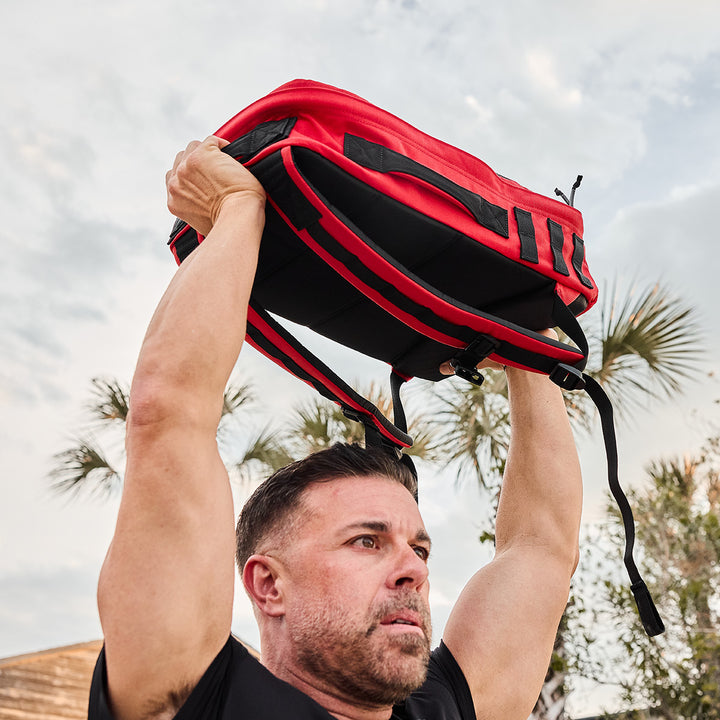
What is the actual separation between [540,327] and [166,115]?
22.7 ft

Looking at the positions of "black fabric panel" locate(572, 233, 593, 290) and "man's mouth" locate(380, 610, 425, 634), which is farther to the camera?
"black fabric panel" locate(572, 233, 593, 290)

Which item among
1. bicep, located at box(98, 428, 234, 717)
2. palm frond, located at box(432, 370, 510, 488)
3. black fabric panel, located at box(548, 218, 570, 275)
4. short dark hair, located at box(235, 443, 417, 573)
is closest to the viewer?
bicep, located at box(98, 428, 234, 717)

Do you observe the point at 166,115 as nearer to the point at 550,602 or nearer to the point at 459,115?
the point at 459,115

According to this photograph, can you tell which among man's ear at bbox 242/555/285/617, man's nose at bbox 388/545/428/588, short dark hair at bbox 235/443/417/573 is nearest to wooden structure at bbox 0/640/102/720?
short dark hair at bbox 235/443/417/573

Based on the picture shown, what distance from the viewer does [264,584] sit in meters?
1.80

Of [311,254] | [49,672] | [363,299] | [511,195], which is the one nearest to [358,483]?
[363,299]

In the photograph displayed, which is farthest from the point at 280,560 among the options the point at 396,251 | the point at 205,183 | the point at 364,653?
the point at 205,183

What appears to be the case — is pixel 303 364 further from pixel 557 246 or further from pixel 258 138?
pixel 557 246

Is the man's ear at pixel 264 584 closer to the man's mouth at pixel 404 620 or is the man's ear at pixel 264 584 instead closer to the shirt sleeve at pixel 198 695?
the man's mouth at pixel 404 620

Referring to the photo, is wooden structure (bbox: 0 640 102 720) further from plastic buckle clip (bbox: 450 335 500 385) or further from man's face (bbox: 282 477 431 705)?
plastic buckle clip (bbox: 450 335 500 385)

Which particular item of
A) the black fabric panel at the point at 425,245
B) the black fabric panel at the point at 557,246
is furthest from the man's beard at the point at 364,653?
the black fabric panel at the point at 557,246

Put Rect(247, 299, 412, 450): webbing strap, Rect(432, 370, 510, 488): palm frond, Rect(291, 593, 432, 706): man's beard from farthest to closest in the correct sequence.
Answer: Rect(432, 370, 510, 488): palm frond → Rect(247, 299, 412, 450): webbing strap → Rect(291, 593, 432, 706): man's beard

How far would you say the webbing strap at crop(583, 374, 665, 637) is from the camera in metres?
1.78

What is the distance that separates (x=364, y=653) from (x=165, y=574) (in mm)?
606
